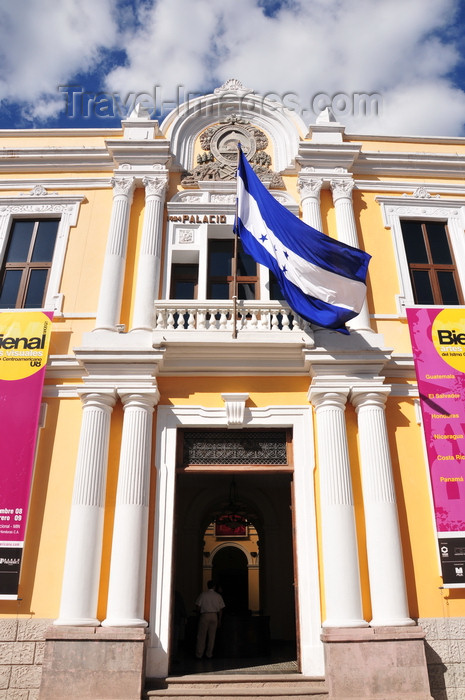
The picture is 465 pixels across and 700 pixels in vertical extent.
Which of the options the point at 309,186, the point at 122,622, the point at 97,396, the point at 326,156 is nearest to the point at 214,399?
the point at 97,396

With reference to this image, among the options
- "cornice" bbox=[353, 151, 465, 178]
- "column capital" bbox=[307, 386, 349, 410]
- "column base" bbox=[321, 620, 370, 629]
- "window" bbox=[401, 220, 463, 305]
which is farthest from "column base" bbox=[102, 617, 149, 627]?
"cornice" bbox=[353, 151, 465, 178]

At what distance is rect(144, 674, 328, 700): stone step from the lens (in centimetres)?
746

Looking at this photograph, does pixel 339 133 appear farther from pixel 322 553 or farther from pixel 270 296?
pixel 322 553

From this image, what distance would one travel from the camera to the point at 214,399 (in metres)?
9.62

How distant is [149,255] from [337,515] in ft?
18.1

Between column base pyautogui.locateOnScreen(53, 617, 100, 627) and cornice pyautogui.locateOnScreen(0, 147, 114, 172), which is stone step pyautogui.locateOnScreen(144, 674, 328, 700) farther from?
cornice pyautogui.locateOnScreen(0, 147, 114, 172)

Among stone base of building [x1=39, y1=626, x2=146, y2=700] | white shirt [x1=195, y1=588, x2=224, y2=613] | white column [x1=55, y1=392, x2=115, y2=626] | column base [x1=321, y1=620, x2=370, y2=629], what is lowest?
stone base of building [x1=39, y1=626, x2=146, y2=700]

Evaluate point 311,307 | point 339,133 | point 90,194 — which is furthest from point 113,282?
point 339,133

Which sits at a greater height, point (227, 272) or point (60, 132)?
point (60, 132)

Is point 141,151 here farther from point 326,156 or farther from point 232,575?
point 232,575

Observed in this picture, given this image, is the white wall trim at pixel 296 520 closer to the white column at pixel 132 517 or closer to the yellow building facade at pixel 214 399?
the yellow building facade at pixel 214 399

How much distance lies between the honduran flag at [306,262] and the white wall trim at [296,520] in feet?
5.58

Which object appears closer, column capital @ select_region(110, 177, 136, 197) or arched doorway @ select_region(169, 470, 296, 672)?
column capital @ select_region(110, 177, 136, 197)

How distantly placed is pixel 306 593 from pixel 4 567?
4.47 metres
